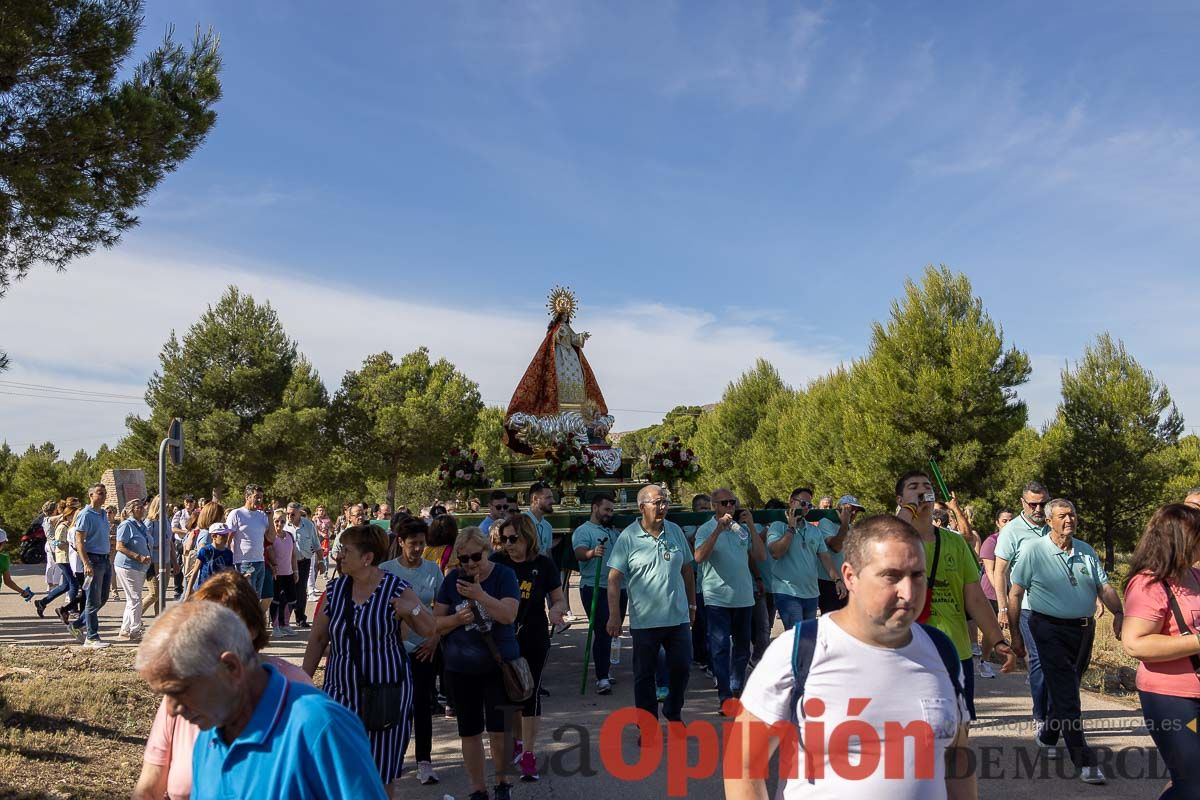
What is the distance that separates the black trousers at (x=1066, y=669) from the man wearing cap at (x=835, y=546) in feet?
7.19

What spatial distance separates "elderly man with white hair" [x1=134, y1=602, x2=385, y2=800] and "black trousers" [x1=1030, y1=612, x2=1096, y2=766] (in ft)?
17.0

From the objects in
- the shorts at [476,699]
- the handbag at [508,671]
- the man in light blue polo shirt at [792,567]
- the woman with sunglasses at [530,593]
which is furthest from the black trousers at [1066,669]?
the shorts at [476,699]

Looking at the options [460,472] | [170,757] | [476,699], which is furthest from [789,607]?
[460,472]

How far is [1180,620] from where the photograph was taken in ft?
13.6

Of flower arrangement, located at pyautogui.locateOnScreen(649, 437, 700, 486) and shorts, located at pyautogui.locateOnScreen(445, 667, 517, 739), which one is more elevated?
flower arrangement, located at pyautogui.locateOnScreen(649, 437, 700, 486)

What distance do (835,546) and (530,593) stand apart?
4148 mm

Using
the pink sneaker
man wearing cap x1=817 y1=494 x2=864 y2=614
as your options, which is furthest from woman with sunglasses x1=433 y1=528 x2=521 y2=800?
man wearing cap x1=817 y1=494 x2=864 y2=614

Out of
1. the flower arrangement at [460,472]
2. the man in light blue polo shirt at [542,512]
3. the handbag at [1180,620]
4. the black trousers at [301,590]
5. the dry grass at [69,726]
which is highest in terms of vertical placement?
the flower arrangement at [460,472]

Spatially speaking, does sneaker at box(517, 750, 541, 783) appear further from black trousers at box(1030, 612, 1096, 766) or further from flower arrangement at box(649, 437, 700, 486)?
flower arrangement at box(649, 437, 700, 486)

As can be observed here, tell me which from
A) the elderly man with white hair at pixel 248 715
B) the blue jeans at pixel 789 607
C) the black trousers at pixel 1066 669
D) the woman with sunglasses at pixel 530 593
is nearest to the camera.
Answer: the elderly man with white hair at pixel 248 715

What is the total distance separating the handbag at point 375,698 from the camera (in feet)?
14.5

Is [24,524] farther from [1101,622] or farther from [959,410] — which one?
[1101,622]

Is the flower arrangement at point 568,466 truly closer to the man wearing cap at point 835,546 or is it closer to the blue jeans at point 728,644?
the man wearing cap at point 835,546

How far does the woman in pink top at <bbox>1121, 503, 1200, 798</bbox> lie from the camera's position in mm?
3975
